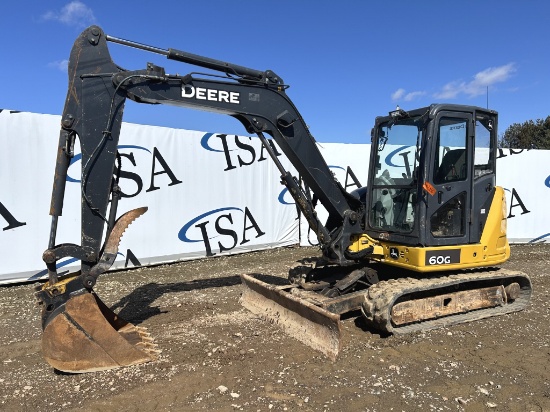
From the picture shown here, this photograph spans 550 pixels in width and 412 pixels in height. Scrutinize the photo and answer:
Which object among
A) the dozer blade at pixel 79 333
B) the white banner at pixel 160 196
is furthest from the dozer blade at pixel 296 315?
the white banner at pixel 160 196

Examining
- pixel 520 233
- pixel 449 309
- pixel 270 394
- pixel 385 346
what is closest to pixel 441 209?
pixel 449 309

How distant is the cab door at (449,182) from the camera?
17.2ft

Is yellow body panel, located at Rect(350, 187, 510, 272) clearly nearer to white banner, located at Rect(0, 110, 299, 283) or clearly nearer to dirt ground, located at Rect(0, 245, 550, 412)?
dirt ground, located at Rect(0, 245, 550, 412)

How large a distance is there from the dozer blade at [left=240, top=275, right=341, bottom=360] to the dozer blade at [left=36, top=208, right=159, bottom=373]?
169 cm

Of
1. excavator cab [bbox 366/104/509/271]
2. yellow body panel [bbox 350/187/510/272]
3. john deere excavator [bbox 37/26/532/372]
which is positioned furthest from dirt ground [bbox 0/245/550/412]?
excavator cab [bbox 366/104/509/271]

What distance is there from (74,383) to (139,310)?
231 centimetres

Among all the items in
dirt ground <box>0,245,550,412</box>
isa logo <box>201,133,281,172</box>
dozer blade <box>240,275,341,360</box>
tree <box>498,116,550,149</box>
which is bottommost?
dirt ground <box>0,245,550,412</box>

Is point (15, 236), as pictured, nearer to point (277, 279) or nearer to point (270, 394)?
point (277, 279)

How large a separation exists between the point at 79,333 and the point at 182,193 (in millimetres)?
6090

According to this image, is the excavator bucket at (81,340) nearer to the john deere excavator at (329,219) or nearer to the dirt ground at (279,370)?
the john deere excavator at (329,219)

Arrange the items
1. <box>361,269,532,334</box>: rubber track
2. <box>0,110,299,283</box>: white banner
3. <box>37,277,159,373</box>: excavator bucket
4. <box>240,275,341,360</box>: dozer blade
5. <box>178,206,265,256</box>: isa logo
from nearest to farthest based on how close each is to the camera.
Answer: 1. <box>37,277,159,373</box>: excavator bucket
2. <box>240,275,341,360</box>: dozer blade
3. <box>361,269,532,334</box>: rubber track
4. <box>0,110,299,283</box>: white banner
5. <box>178,206,265,256</box>: isa logo

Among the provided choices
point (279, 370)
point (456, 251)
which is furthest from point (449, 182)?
point (279, 370)

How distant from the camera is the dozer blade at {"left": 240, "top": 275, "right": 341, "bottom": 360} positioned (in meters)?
4.46

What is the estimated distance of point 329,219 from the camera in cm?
604
